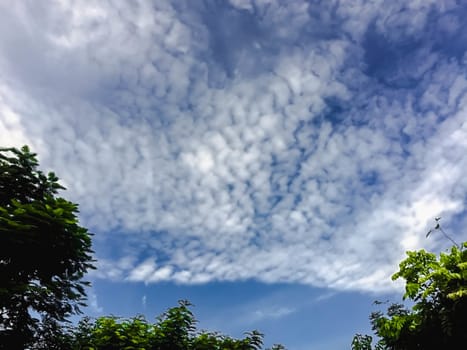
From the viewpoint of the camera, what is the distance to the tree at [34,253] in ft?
37.5

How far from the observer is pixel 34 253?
484 inches

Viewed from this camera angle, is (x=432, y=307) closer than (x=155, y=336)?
Yes

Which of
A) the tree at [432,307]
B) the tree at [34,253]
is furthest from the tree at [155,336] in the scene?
A: the tree at [432,307]

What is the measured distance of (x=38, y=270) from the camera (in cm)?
1295

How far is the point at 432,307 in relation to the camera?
8.91 metres

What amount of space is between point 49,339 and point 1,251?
15.1 ft

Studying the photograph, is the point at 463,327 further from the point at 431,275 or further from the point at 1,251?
the point at 1,251

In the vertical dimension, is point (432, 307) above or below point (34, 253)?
below

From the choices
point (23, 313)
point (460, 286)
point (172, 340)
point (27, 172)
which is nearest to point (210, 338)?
point (172, 340)

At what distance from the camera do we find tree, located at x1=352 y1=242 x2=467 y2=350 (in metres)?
8.24

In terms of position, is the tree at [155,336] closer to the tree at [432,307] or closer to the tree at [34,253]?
the tree at [34,253]

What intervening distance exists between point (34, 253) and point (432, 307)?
42.0 ft

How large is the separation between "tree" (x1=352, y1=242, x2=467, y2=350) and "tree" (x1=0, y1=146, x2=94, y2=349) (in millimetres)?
10983

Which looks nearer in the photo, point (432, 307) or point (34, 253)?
point (432, 307)
